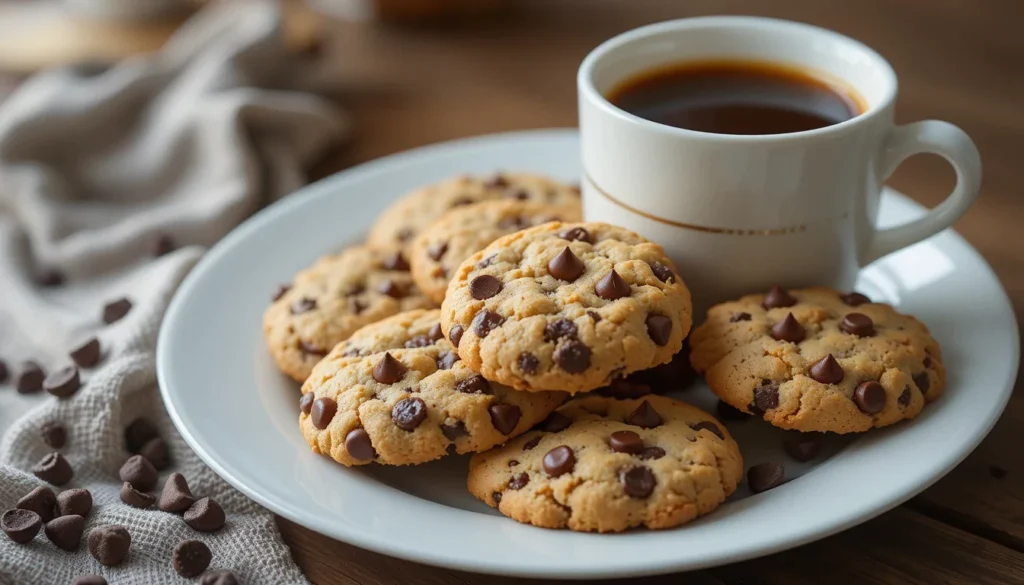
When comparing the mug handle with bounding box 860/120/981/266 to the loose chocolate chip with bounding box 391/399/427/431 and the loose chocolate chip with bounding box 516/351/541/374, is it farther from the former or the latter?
the loose chocolate chip with bounding box 391/399/427/431

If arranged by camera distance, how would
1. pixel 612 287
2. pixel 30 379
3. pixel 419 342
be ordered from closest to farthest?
pixel 612 287 → pixel 419 342 → pixel 30 379

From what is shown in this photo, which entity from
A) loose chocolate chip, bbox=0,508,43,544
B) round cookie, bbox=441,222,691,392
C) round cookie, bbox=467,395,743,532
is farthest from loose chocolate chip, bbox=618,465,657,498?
loose chocolate chip, bbox=0,508,43,544

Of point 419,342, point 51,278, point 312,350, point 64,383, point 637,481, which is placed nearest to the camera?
point 637,481


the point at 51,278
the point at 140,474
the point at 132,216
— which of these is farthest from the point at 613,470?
the point at 132,216

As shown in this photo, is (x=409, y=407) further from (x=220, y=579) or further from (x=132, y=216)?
(x=132, y=216)

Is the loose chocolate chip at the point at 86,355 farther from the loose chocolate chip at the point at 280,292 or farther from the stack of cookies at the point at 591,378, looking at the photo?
the stack of cookies at the point at 591,378
